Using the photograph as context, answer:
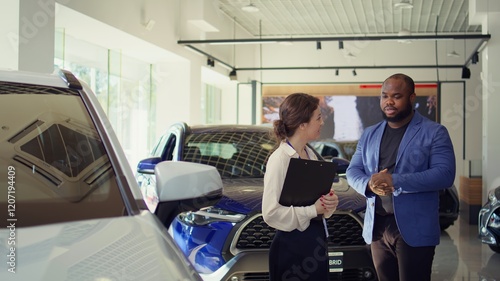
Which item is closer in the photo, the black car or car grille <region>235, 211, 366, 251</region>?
car grille <region>235, 211, 366, 251</region>

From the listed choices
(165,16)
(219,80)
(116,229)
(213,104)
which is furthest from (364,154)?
(213,104)

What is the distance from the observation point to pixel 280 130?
3.32 meters

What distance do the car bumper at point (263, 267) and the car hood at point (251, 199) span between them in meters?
0.29

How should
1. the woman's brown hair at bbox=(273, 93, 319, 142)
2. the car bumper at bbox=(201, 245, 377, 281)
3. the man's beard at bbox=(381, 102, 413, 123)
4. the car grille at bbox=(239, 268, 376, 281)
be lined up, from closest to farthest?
the woman's brown hair at bbox=(273, 93, 319, 142)
the man's beard at bbox=(381, 102, 413, 123)
the car bumper at bbox=(201, 245, 377, 281)
the car grille at bbox=(239, 268, 376, 281)

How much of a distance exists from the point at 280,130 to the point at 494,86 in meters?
10.3

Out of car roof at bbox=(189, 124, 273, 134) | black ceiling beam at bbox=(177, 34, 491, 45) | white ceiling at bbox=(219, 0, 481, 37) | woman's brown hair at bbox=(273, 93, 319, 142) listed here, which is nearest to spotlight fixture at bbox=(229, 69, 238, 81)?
white ceiling at bbox=(219, 0, 481, 37)

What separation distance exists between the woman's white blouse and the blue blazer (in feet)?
1.57

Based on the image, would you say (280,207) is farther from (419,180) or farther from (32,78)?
(32,78)

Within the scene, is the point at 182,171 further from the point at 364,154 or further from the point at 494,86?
the point at 494,86

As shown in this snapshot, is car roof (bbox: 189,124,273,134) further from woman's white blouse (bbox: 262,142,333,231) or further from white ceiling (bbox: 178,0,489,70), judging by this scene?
white ceiling (bbox: 178,0,489,70)

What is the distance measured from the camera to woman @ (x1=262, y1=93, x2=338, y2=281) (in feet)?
10.3

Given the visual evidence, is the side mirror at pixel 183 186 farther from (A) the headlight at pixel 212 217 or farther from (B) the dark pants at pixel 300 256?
(A) the headlight at pixel 212 217

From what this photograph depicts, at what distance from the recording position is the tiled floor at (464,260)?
7.18 metres

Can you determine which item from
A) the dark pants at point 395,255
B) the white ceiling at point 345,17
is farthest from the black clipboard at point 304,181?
the white ceiling at point 345,17
